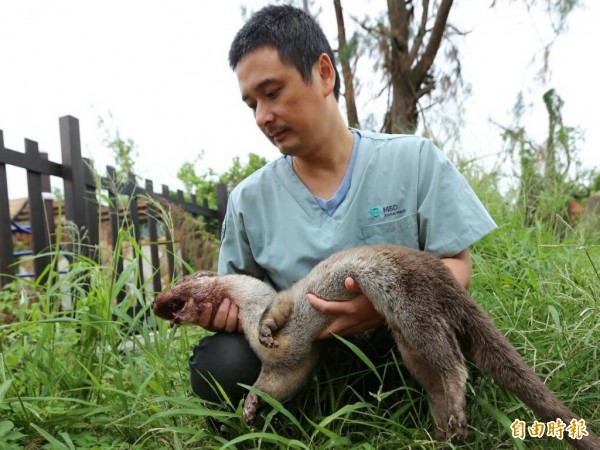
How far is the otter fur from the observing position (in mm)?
1960

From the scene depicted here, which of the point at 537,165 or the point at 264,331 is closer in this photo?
the point at 264,331

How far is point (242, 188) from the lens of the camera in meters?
2.88

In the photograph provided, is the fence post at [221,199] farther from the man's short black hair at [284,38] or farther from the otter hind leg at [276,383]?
the otter hind leg at [276,383]

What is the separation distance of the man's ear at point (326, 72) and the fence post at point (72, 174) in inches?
121

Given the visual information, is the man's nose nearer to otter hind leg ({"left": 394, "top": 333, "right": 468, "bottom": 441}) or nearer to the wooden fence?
otter hind leg ({"left": 394, "top": 333, "right": 468, "bottom": 441})

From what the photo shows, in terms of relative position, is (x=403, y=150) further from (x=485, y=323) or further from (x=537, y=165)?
(x=537, y=165)

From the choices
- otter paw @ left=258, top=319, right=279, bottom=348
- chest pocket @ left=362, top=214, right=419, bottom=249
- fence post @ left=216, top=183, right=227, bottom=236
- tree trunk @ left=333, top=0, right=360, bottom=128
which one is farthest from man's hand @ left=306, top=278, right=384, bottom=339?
fence post @ left=216, top=183, right=227, bottom=236

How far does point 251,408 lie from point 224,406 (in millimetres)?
199

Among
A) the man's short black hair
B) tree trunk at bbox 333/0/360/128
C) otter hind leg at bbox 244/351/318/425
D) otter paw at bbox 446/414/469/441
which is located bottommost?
otter paw at bbox 446/414/469/441

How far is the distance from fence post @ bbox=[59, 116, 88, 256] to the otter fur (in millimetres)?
2703

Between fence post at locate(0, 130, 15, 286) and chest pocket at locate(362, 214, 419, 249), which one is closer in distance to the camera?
chest pocket at locate(362, 214, 419, 249)

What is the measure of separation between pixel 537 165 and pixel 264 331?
4.20 m

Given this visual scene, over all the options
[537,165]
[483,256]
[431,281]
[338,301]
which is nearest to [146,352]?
[338,301]

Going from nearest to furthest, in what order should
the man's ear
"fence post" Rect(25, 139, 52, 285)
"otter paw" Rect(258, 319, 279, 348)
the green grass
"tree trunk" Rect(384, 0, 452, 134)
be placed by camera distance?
1. the green grass
2. "otter paw" Rect(258, 319, 279, 348)
3. the man's ear
4. "fence post" Rect(25, 139, 52, 285)
5. "tree trunk" Rect(384, 0, 452, 134)
